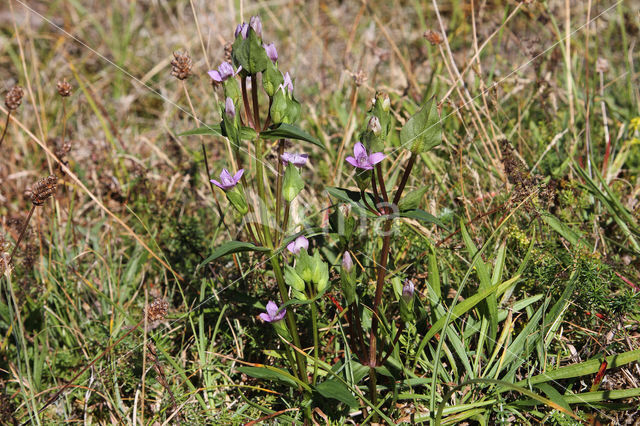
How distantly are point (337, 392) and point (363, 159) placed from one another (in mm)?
675

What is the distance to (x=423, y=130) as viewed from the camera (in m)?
1.43

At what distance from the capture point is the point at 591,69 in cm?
322

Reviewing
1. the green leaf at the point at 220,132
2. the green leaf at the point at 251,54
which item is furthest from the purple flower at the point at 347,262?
the green leaf at the point at 251,54

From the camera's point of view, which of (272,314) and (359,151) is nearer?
(359,151)

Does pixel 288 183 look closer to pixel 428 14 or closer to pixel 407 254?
pixel 407 254

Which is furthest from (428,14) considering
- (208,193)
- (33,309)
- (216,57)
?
(33,309)

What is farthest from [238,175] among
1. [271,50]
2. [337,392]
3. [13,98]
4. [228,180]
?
[13,98]

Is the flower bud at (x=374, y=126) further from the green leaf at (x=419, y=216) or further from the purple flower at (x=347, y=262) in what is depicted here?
the purple flower at (x=347, y=262)

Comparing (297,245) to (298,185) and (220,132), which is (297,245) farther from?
(220,132)

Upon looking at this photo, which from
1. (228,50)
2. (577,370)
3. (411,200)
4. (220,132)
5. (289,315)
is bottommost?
(577,370)

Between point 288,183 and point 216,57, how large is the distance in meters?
2.37

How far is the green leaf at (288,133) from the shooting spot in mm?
1491

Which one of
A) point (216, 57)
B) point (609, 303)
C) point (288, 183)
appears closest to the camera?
point (288, 183)

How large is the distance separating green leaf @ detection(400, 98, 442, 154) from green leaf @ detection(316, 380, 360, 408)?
0.71m
